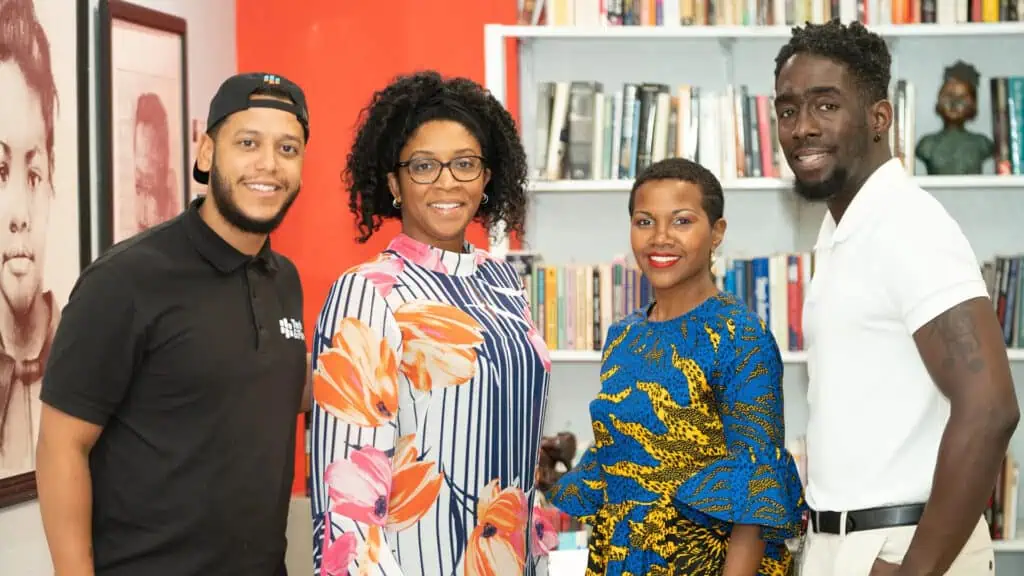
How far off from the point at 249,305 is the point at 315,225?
78.5 inches

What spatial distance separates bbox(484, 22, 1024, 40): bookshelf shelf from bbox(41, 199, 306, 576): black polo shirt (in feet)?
5.52

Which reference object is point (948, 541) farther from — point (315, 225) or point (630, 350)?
point (315, 225)

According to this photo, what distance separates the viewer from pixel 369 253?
386 centimetres

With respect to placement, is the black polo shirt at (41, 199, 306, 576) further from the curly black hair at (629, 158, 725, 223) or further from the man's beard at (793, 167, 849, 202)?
the man's beard at (793, 167, 849, 202)

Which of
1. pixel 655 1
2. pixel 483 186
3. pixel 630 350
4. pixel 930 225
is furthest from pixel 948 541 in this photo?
pixel 655 1

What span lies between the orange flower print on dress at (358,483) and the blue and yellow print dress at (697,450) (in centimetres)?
46

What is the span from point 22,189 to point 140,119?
72cm

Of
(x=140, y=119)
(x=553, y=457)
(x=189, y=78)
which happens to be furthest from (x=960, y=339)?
(x=189, y=78)

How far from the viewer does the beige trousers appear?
162cm

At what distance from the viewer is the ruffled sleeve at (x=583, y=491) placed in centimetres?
199

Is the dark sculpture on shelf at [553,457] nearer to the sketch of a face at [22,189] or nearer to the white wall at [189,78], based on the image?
the white wall at [189,78]

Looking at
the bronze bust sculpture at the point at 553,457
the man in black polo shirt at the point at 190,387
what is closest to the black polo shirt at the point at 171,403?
the man in black polo shirt at the point at 190,387

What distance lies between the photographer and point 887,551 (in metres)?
1.64

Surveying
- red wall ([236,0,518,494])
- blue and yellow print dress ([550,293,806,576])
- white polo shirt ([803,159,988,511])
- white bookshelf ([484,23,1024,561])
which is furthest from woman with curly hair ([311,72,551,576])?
red wall ([236,0,518,494])
